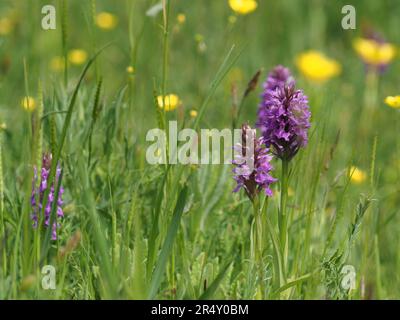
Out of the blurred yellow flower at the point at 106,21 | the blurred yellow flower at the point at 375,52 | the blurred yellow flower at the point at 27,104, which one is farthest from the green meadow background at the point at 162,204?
the blurred yellow flower at the point at 106,21

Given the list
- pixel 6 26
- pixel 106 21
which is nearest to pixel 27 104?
pixel 6 26

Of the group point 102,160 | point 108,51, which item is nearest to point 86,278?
point 102,160

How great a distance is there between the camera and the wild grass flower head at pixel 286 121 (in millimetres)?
1765

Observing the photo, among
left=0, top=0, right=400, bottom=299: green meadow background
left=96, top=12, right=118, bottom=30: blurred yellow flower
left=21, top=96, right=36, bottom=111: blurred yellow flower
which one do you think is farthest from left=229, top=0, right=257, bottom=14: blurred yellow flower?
left=96, top=12, right=118, bottom=30: blurred yellow flower

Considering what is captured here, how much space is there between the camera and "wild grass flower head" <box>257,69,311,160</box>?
1765 millimetres

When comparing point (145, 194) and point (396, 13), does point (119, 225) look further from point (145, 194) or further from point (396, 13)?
point (396, 13)

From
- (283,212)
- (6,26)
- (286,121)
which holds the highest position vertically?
(6,26)

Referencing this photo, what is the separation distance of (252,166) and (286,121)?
13 cm

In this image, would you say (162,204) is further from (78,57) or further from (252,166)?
(78,57)

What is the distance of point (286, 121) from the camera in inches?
70.1

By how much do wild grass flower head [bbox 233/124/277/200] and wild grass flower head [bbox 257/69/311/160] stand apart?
→ 0.11ft

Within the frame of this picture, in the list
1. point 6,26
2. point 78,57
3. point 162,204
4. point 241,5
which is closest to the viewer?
point 162,204

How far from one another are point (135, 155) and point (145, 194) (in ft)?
0.73
